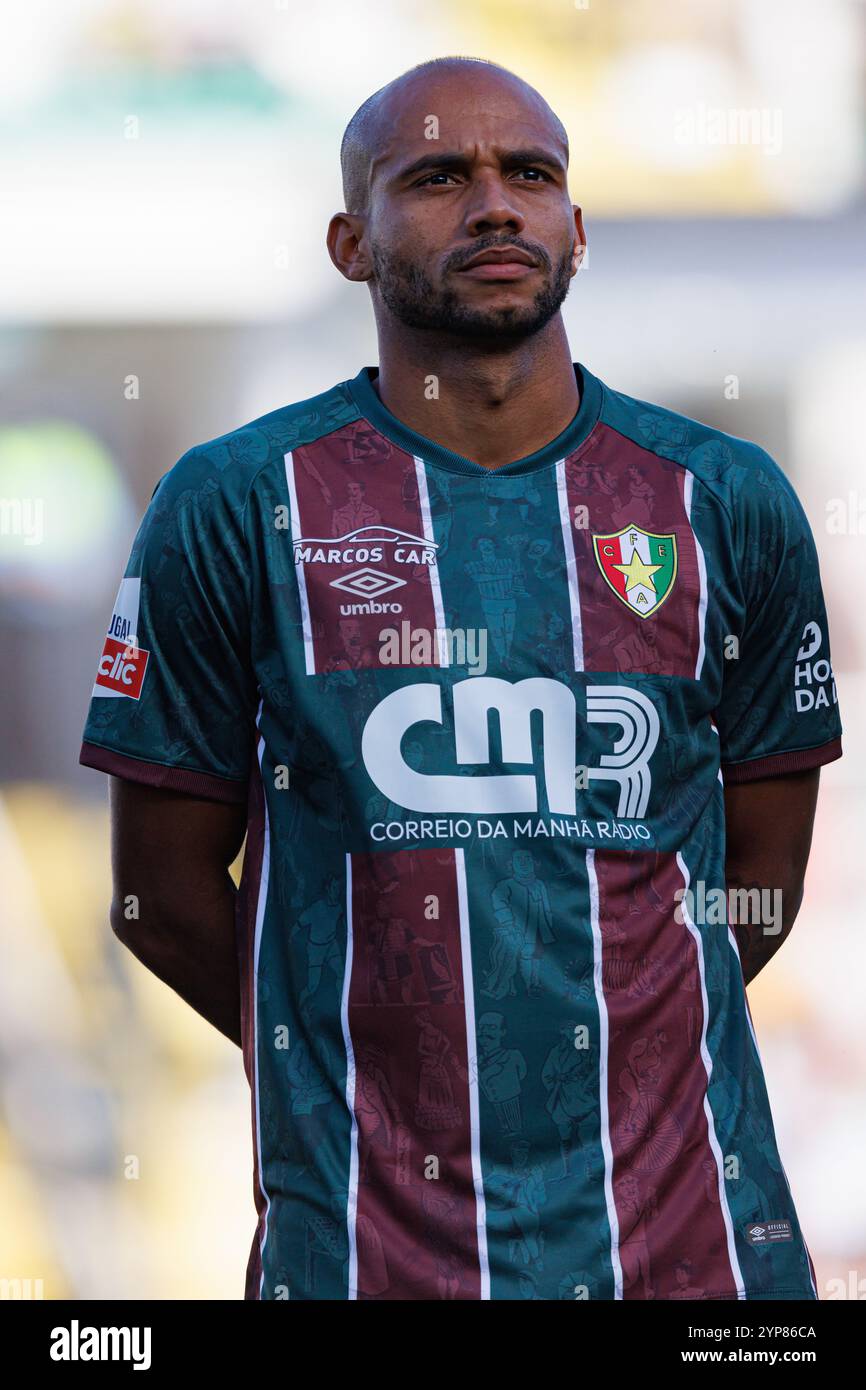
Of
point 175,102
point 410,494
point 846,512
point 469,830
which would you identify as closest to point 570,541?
point 410,494

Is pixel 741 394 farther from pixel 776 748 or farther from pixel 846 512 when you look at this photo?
pixel 776 748

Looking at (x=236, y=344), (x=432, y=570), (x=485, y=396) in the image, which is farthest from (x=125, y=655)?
(x=236, y=344)

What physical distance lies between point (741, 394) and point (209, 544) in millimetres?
1576

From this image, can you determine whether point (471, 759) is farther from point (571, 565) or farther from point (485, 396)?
point (485, 396)

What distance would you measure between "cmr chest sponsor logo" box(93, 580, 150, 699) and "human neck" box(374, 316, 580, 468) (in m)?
0.37

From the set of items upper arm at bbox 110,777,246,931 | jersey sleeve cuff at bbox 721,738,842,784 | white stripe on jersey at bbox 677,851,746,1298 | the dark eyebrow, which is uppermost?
the dark eyebrow

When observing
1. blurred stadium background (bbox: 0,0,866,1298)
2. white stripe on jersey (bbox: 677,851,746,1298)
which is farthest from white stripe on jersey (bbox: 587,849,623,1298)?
blurred stadium background (bbox: 0,0,866,1298)

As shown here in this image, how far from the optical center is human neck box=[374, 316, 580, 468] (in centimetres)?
185

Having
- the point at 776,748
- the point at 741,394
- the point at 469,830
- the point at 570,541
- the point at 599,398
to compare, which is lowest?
the point at 469,830

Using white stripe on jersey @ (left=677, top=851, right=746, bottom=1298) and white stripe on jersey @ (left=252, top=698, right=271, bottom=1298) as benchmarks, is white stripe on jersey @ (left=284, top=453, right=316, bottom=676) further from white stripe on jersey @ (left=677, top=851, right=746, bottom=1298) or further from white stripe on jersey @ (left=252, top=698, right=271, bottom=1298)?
white stripe on jersey @ (left=677, top=851, right=746, bottom=1298)

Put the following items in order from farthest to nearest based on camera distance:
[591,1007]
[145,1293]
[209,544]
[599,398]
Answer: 1. [145,1293]
2. [599,398]
3. [209,544]
4. [591,1007]

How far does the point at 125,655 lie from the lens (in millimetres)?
1813

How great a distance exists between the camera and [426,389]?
6.15 ft

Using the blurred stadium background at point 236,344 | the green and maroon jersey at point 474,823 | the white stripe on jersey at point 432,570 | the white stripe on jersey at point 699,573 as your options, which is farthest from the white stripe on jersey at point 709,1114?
the blurred stadium background at point 236,344
